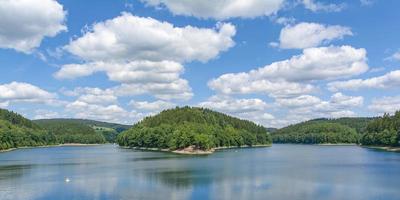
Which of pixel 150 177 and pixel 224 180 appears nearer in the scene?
pixel 224 180

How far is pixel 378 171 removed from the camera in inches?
3620

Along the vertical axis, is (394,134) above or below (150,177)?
above

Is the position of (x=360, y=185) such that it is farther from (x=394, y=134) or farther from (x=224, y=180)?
(x=394, y=134)

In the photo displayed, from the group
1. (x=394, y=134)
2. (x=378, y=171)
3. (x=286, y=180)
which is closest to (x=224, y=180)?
(x=286, y=180)

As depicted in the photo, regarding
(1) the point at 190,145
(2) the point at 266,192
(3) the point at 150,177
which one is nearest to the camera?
(2) the point at 266,192

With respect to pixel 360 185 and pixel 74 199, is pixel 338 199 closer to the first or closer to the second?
pixel 360 185

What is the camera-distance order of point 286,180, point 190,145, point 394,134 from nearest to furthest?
point 286,180
point 190,145
point 394,134

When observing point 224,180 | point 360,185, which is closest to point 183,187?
point 224,180

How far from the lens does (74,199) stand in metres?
58.2

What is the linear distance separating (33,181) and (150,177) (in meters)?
19.8

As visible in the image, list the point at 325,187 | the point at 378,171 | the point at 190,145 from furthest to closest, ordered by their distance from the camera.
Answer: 1. the point at 190,145
2. the point at 378,171
3. the point at 325,187

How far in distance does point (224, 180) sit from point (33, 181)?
3218 centimetres

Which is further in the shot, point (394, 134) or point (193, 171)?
point (394, 134)

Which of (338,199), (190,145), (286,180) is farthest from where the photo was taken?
(190,145)
